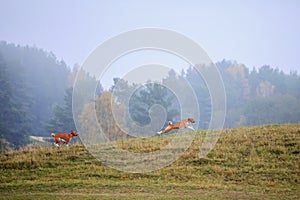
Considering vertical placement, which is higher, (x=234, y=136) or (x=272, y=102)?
(x=272, y=102)

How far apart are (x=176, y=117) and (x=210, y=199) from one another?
2988cm

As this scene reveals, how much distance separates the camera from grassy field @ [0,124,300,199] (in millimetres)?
12828

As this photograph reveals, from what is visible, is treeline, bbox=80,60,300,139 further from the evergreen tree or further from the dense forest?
the evergreen tree

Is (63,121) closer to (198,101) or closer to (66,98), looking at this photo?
(66,98)

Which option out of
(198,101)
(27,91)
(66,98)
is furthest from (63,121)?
(198,101)

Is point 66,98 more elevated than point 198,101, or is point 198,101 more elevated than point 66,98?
point 66,98

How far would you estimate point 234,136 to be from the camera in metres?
20.3

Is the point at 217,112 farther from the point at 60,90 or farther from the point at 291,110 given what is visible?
the point at 60,90

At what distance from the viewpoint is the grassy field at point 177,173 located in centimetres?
1283

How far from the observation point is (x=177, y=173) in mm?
15234

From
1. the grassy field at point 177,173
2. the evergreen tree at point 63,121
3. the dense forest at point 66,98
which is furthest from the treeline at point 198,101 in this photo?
the evergreen tree at point 63,121

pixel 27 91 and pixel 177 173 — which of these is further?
pixel 27 91

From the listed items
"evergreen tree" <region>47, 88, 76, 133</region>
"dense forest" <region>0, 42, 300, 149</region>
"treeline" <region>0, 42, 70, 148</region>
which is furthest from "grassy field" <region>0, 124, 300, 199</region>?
"evergreen tree" <region>47, 88, 76, 133</region>

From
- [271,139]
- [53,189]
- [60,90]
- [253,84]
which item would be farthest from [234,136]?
[60,90]
